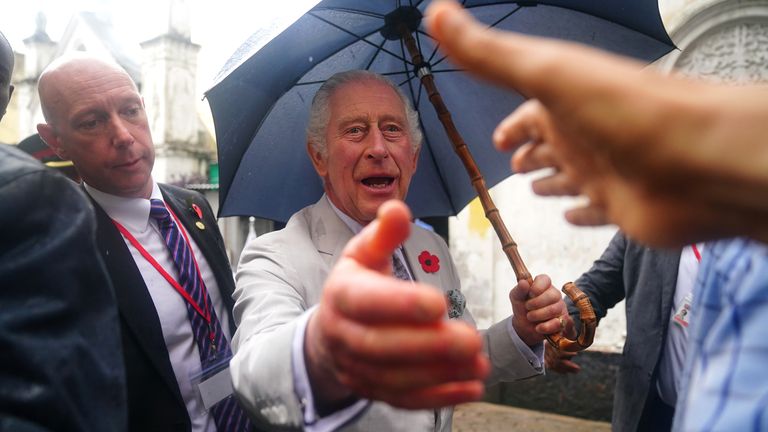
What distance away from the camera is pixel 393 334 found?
2.28 ft

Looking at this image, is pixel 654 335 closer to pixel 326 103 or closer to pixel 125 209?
pixel 326 103

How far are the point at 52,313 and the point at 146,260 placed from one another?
3.24 feet

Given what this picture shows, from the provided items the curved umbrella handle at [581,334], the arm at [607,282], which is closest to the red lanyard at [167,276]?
A: the curved umbrella handle at [581,334]

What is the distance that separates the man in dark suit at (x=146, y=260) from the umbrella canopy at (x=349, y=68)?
1.07 ft

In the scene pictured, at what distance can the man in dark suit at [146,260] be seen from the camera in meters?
1.78

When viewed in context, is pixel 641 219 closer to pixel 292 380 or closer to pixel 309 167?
pixel 292 380

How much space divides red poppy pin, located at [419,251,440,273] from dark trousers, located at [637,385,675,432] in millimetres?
1177

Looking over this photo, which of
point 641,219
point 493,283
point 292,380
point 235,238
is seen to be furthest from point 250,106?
point 235,238

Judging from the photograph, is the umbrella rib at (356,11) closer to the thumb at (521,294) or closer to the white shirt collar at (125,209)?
the white shirt collar at (125,209)

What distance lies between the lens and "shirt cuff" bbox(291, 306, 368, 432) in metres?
0.98

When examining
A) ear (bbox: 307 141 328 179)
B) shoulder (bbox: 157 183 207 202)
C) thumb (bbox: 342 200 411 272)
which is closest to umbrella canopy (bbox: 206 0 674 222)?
shoulder (bbox: 157 183 207 202)

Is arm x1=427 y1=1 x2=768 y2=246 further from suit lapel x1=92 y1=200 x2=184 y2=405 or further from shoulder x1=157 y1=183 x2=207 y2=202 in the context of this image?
shoulder x1=157 y1=183 x2=207 y2=202

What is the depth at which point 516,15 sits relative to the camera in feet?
7.64

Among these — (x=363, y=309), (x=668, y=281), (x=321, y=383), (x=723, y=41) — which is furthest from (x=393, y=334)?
Answer: (x=723, y=41)
